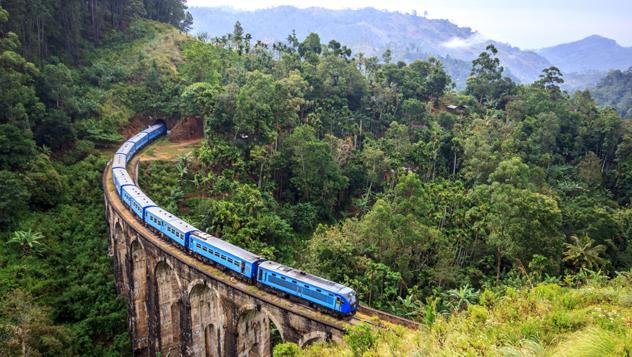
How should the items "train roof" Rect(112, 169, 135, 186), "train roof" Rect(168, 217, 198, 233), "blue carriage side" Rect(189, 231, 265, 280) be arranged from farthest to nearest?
"train roof" Rect(112, 169, 135, 186)
"train roof" Rect(168, 217, 198, 233)
"blue carriage side" Rect(189, 231, 265, 280)

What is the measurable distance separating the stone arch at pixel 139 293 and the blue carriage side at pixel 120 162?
12013mm

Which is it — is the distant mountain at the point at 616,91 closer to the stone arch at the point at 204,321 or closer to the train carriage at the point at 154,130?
the train carriage at the point at 154,130

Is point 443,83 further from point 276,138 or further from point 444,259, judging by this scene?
point 444,259

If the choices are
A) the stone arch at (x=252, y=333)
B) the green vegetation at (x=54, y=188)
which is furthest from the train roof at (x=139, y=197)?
the stone arch at (x=252, y=333)

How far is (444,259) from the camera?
29781mm

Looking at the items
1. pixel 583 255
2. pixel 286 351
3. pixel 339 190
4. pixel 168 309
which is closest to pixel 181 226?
pixel 168 309

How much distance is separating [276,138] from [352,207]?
39.7 ft

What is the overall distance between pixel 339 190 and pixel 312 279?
25450 millimetres

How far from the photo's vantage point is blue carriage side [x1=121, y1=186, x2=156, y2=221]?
3022 cm

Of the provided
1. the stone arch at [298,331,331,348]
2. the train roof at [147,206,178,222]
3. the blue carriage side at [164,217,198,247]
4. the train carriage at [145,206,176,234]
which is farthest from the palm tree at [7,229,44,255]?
the stone arch at [298,331,331,348]

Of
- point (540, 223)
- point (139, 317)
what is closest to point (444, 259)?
point (540, 223)

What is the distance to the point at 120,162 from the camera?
134 ft

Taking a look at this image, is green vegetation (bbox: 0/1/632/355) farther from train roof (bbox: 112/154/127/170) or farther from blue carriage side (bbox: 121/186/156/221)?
blue carriage side (bbox: 121/186/156/221)

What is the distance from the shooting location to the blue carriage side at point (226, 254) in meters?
23.0
